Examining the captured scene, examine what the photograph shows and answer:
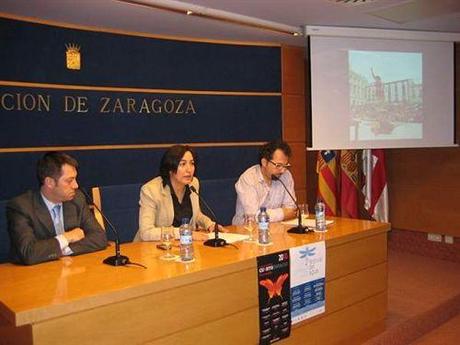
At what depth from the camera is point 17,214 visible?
2.41m

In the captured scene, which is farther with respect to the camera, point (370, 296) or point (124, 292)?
point (370, 296)

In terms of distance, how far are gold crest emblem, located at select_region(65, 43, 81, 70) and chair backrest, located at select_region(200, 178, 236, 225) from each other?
1.43 metres

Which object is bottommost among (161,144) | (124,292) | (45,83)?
(124,292)

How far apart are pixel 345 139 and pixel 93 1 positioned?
2548 mm

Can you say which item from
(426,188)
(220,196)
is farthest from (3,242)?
(426,188)

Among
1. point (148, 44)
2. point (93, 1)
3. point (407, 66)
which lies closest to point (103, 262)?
point (93, 1)

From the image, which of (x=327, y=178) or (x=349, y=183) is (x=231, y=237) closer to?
(x=327, y=178)

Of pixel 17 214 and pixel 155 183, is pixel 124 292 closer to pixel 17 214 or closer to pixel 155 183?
pixel 17 214

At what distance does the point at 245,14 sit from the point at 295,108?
1.54 m

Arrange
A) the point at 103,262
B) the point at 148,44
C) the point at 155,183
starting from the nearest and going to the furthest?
Answer: the point at 103,262 < the point at 155,183 < the point at 148,44

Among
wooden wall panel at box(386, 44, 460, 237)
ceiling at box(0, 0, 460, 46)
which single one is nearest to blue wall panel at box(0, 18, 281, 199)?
ceiling at box(0, 0, 460, 46)

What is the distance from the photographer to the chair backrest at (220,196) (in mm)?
4270

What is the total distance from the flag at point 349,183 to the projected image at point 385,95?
0.64 metres

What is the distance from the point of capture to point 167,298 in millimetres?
2035
